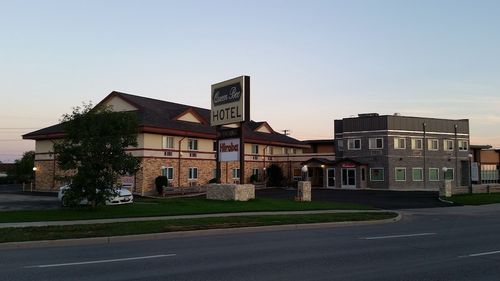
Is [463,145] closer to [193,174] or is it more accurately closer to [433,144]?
[433,144]

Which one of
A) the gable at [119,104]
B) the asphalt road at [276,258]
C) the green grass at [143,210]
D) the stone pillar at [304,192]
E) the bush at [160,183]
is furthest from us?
the gable at [119,104]

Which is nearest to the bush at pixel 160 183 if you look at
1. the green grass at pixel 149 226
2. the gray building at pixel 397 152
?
the gray building at pixel 397 152

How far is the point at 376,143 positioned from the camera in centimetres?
5450

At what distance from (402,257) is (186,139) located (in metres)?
36.4

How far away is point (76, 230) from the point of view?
15.5 m

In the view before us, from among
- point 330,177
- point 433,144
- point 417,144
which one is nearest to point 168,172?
point 330,177

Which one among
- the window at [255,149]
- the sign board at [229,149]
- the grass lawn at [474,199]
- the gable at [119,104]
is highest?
the gable at [119,104]

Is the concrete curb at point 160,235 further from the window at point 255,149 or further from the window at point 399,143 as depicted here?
the window at point 399,143

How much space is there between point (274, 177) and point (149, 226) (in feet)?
131

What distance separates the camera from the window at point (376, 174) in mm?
53753

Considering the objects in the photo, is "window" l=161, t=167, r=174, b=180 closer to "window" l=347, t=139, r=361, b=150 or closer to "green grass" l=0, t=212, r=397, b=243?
"window" l=347, t=139, r=361, b=150

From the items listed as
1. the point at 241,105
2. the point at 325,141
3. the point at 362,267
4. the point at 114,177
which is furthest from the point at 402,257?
the point at 325,141

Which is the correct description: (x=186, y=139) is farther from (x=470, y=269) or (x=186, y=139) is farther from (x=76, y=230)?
(x=470, y=269)

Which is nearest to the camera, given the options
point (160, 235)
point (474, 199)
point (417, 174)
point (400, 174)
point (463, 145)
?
point (160, 235)
